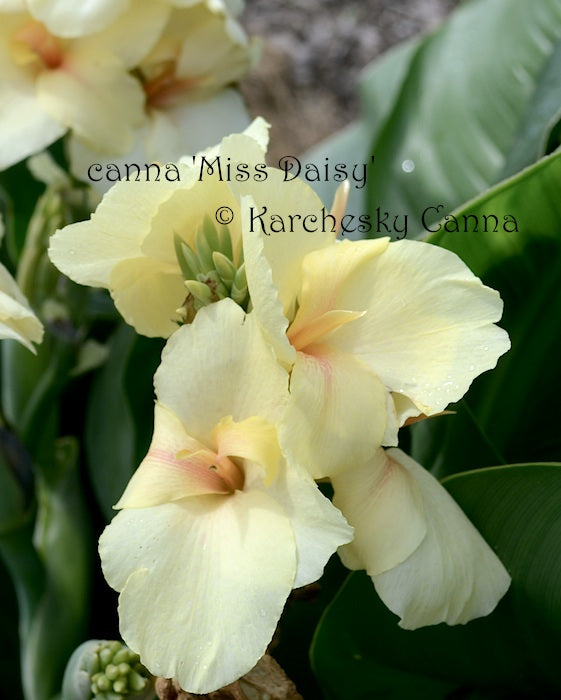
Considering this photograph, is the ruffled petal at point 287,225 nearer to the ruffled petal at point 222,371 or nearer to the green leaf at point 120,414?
the ruffled petal at point 222,371

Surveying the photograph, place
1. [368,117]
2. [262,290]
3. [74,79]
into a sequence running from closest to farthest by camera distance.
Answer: [262,290] < [74,79] < [368,117]

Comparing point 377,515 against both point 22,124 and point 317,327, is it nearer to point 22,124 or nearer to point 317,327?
point 317,327

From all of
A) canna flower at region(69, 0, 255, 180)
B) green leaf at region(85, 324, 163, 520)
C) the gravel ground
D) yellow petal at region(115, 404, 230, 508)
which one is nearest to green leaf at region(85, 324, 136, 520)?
green leaf at region(85, 324, 163, 520)

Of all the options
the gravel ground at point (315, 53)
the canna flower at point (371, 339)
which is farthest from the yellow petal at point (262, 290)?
the gravel ground at point (315, 53)

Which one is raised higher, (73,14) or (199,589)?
(73,14)

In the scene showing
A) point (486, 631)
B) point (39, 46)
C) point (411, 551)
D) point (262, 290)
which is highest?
point (39, 46)

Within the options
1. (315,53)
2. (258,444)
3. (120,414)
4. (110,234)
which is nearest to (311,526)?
(258,444)
